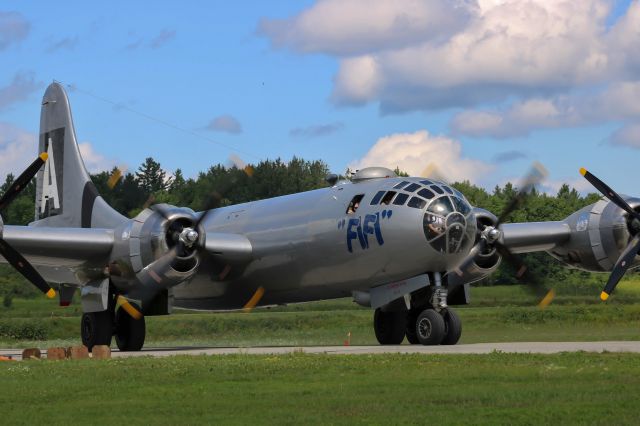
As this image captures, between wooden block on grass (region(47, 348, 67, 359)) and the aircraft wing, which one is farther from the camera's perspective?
the aircraft wing

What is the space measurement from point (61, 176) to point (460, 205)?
15.1 m

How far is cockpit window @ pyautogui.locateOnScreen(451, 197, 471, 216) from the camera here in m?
25.6

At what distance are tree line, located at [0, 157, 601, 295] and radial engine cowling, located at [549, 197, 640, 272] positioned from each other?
199cm

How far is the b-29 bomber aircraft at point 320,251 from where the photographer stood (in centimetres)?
2566

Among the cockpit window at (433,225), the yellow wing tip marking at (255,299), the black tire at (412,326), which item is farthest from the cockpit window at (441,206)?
the yellow wing tip marking at (255,299)

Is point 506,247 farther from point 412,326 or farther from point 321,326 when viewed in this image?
point 321,326

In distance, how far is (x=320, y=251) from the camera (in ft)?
90.3

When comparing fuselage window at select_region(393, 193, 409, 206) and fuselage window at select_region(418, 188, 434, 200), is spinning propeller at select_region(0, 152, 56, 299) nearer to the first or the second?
fuselage window at select_region(393, 193, 409, 206)

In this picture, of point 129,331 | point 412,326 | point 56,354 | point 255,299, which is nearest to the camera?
point 56,354

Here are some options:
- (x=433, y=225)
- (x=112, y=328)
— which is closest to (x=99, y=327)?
(x=112, y=328)

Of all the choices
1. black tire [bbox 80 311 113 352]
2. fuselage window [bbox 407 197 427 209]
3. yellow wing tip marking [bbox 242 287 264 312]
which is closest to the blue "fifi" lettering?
fuselage window [bbox 407 197 427 209]

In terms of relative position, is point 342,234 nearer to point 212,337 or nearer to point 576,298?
point 212,337

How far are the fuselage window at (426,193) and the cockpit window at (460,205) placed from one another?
561 millimetres

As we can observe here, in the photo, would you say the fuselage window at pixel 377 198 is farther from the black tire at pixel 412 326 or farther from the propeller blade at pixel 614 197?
the propeller blade at pixel 614 197
